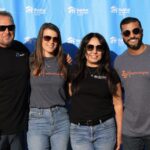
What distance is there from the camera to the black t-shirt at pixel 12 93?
2.90 m

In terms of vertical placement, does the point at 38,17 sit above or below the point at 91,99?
above

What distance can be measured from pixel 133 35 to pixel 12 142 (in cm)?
145

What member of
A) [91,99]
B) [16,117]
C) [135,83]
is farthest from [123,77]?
[16,117]

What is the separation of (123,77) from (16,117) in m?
1.02

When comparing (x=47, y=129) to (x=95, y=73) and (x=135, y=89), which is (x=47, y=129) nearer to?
(x=95, y=73)

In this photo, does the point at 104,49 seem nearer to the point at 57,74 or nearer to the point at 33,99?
the point at 57,74

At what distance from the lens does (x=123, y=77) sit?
9.70 ft

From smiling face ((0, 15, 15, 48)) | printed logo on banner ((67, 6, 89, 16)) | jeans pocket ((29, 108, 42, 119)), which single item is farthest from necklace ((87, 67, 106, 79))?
printed logo on banner ((67, 6, 89, 16))

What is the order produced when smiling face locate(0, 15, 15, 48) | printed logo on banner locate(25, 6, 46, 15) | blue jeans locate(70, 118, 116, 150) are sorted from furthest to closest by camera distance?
printed logo on banner locate(25, 6, 46, 15)
smiling face locate(0, 15, 15, 48)
blue jeans locate(70, 118, 116, 150)

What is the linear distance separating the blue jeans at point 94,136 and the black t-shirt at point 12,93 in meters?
0.48

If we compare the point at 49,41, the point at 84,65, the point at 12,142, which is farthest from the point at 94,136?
the point at 49,41

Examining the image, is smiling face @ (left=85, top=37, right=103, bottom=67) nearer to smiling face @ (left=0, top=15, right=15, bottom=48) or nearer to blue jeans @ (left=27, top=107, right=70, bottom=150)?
blue jeans @ (left=27, top=107, right=70, bottom=150)

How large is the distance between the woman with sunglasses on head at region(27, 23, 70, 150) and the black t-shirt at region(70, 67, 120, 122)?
0.13 meters

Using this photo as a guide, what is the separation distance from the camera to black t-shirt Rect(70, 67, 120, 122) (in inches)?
113
